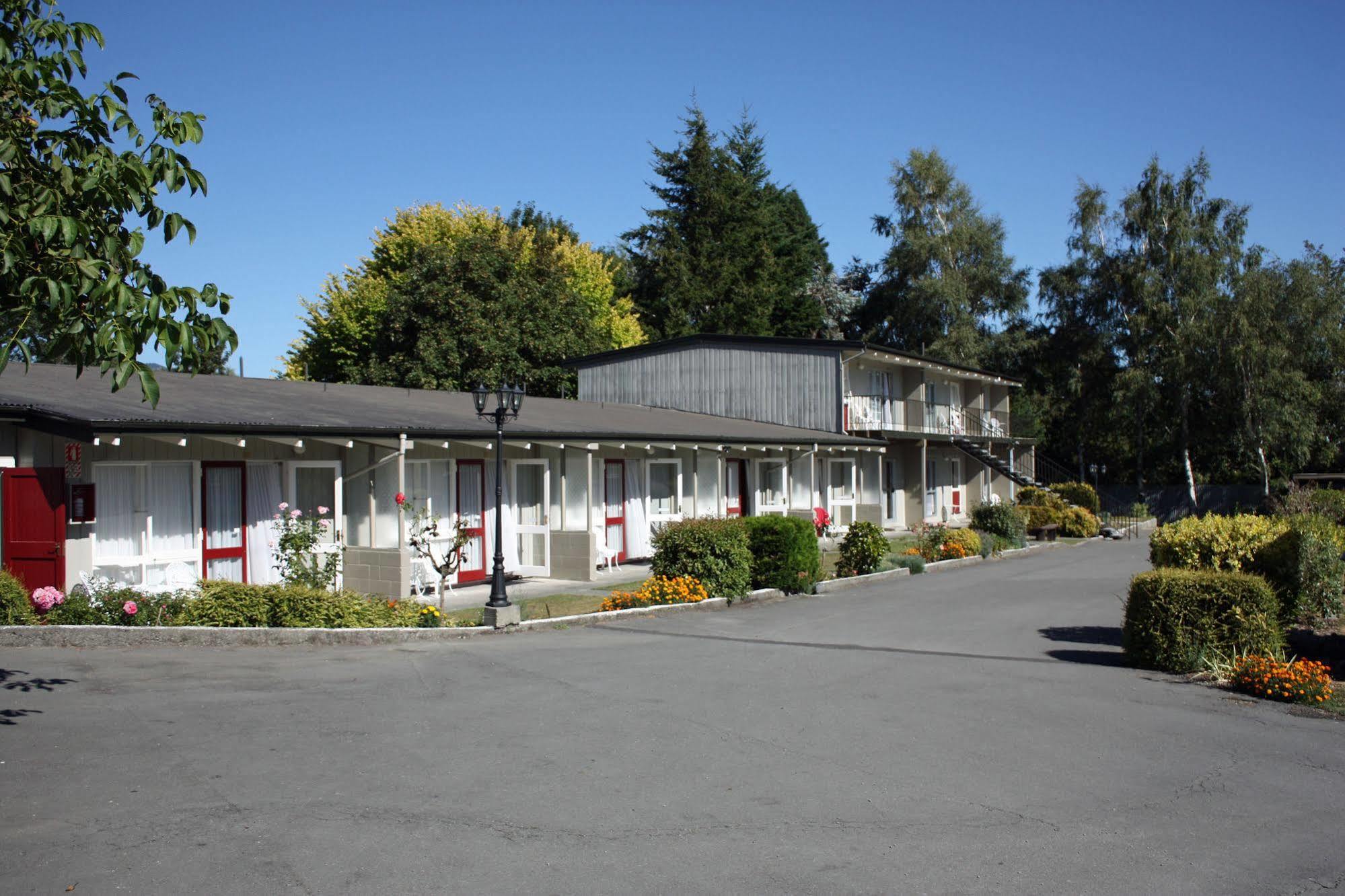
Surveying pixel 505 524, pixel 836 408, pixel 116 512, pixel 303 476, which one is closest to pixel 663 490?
pixel 505 524

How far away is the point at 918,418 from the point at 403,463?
2291cm

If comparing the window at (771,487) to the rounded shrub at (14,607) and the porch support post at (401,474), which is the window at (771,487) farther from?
the rounded shrub at (14,607)

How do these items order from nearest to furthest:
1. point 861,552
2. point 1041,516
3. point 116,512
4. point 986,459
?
point 116,512 → point 861,552 → point 1041,516 → point 986,459

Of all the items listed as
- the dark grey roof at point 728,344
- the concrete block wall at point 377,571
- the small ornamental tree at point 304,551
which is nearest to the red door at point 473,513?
the concrete block wall at point 377,571

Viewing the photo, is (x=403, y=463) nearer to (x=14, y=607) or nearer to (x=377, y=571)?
(x=377, y=571)

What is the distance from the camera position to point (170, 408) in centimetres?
1434

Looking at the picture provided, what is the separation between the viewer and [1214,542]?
13.2 m

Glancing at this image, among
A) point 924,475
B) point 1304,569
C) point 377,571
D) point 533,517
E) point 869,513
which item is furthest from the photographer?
point 924,475

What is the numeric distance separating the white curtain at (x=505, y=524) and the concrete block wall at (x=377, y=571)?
3.26m

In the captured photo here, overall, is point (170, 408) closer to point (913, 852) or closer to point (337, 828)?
point (337, 828)

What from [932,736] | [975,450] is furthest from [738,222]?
[932,736]

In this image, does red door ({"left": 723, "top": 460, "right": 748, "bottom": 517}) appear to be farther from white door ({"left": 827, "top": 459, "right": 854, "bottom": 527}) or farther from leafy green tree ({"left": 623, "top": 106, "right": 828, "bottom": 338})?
leafy green tree ({"left": 623, "top": 106, "right": 828, "bottom": 338})

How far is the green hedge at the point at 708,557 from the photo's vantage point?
657 inches

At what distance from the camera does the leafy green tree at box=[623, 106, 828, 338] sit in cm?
4869
